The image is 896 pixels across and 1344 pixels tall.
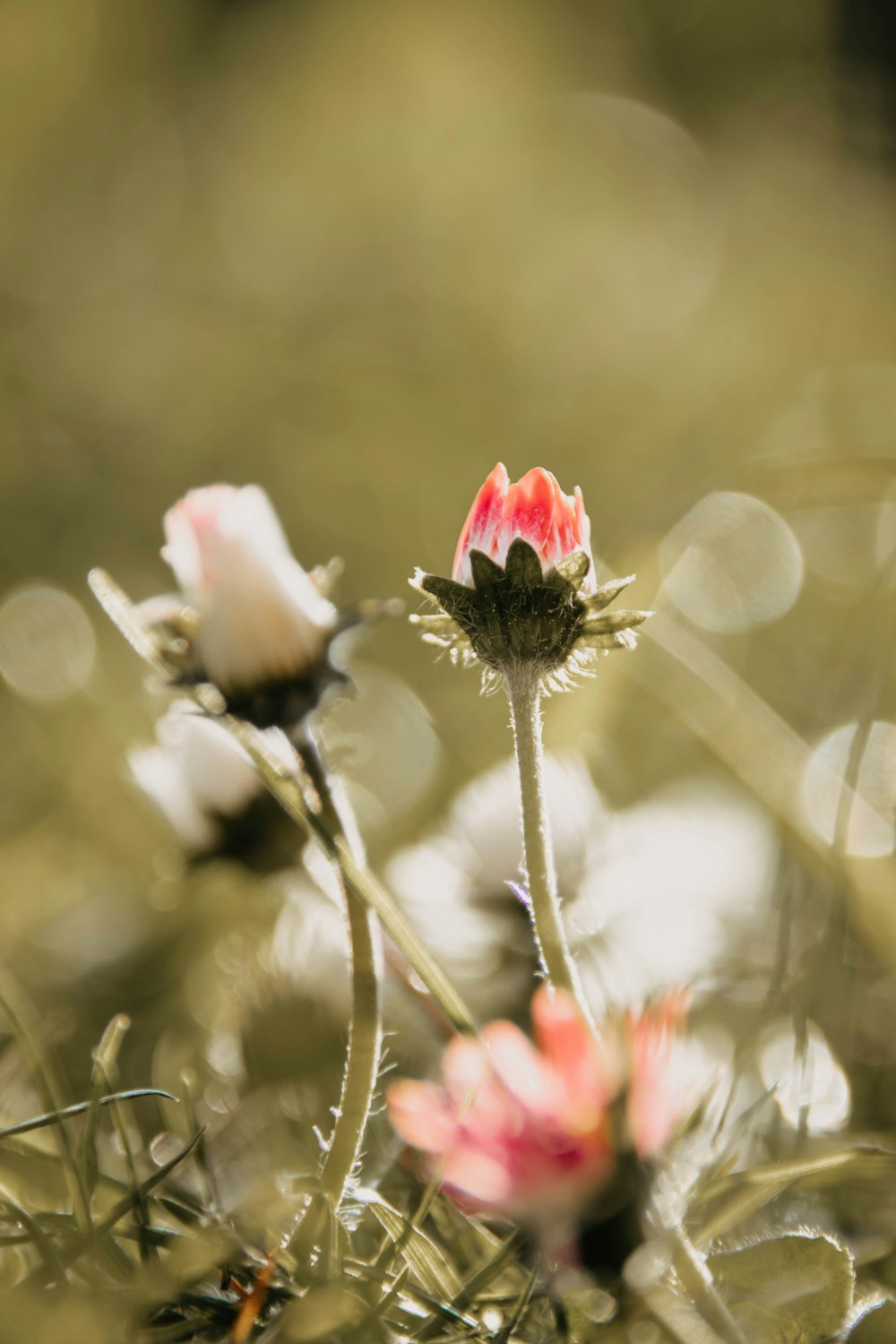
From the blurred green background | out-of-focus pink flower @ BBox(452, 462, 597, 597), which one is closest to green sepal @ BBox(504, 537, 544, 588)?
out-of-focus pink flower @ BBox(452, 462, 597, 597)

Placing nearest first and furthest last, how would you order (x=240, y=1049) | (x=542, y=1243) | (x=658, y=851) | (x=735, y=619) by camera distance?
(x=542, y=1243) → (x=240, y=1049) → (x=658, y=851) → (x=735, y=619)

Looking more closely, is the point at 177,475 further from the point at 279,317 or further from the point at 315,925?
the point at 315,925

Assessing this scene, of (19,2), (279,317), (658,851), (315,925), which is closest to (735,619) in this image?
(658,851)

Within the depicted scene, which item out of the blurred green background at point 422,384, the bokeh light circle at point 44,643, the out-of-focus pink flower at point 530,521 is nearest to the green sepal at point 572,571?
A: the out-of-focus pink flower at point 530,521

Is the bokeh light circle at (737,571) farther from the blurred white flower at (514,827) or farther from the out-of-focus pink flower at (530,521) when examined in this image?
the out-of-focus pink flower at (530,521)

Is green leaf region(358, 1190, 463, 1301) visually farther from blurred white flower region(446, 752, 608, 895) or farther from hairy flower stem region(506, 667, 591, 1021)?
blurred white flower region(446, 752, 608, 895)

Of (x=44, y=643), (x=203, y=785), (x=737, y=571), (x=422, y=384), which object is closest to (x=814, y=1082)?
(x=203, y=785)

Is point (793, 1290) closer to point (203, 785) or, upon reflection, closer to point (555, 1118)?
point (555, 1118)

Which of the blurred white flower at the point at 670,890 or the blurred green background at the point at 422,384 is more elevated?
the blurred green background at the point at 422,384
